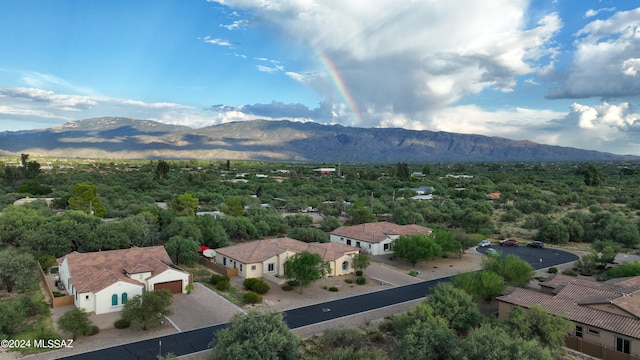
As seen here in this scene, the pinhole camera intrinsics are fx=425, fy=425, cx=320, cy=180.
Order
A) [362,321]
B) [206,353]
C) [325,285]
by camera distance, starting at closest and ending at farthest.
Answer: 1. [206,353]
2. [362,321]
3. [325,285]

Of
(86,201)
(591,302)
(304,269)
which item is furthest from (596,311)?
(86,201)

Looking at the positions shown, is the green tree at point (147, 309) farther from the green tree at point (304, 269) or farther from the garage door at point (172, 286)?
the green tree at point (304, 269)

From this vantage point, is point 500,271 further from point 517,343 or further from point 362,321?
point 517,343

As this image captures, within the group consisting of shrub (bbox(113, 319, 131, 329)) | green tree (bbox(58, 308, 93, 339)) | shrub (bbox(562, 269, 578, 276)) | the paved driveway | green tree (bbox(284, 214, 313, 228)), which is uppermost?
green tree (bbox(284, 214, 313, 228))

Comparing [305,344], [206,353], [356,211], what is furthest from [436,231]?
[206,353]

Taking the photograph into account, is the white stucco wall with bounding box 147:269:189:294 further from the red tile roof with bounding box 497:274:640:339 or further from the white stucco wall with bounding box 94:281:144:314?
the red tile roof with bounding box 497:274:640:339

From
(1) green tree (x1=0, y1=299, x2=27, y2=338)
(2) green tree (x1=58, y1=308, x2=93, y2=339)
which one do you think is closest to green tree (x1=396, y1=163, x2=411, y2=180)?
(2) green tree (x1=58, y1=308, x2=93, y2=339)
